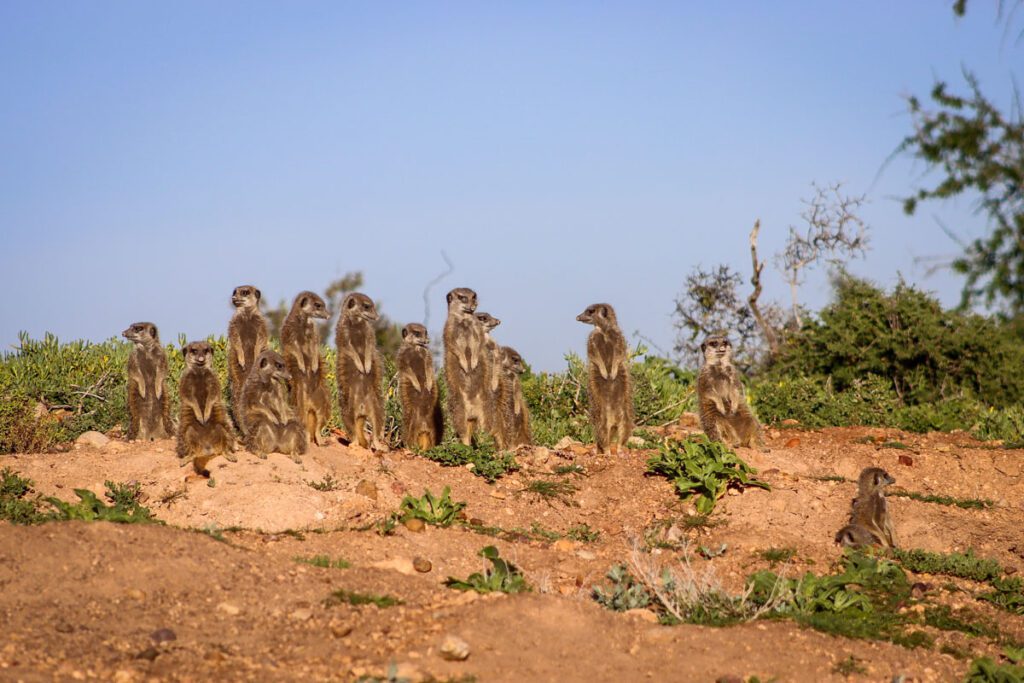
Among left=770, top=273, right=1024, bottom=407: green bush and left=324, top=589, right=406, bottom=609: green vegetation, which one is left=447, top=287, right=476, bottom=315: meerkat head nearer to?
left=324, top=589, right=406, bottom=609: green vegetation

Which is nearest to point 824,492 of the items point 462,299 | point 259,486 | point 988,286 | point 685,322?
point 462,299

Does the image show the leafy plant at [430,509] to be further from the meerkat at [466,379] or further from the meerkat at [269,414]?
the meerkat at [466,379]

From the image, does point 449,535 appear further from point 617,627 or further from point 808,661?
point 808,661

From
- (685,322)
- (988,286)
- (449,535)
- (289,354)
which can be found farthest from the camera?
(685,322)

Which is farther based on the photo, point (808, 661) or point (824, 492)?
point (824, 492)

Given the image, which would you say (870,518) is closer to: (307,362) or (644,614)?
(644,614)

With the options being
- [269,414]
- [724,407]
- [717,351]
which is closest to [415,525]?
[269,414]

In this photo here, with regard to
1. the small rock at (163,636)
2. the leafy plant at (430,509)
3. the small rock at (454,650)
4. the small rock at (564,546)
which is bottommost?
the small rock at (454,650)

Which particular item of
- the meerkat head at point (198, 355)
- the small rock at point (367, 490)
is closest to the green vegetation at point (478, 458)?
the small rock at point (367, 490)

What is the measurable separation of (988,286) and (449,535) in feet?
33.7

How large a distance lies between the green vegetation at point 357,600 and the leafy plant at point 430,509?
1.82m

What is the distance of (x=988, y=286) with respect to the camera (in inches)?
628

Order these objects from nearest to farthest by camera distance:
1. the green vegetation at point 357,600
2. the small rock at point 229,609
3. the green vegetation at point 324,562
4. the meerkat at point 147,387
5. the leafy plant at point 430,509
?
the small rock at point 229,609, the green vegetation at point 357,600, the green vegetation at point 324,562, the leafy plant at point 430,509, the meerkat at point 147,387

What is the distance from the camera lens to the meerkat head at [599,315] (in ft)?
40.7
